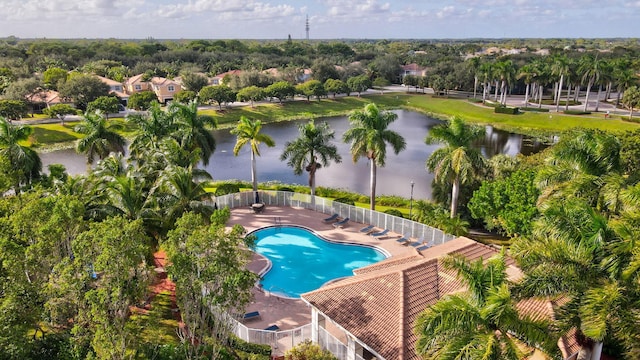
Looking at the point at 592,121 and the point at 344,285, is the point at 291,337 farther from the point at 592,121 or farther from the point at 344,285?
the point at 592,121

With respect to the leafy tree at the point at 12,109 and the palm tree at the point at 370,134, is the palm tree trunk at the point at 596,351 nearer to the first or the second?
the palm tree at the point at 370,134

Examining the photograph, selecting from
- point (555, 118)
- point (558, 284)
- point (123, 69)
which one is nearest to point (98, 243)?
point (558, 284)

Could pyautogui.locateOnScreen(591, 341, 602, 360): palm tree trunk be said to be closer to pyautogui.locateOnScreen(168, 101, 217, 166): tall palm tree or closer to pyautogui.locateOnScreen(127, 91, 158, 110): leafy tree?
pyautogui.locateOnScreen(168, 101, 217, 166): tall palm tree

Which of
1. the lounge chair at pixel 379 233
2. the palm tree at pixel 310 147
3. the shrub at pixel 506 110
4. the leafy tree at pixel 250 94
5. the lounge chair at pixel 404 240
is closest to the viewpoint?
the lounge chair at pixel 404 240

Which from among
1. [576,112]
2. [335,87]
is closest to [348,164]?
[576,112]

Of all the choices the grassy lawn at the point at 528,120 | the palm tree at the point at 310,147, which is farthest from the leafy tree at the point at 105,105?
the grassy lawn at the point at 528,120
